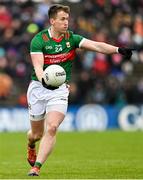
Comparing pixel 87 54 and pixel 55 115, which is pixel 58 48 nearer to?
pixel 55 115

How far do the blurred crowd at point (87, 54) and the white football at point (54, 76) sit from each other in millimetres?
14794

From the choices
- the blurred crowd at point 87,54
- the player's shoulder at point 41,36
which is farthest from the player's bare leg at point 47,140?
the blurred crowd at point 87,54

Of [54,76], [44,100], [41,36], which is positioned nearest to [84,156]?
[44,100]

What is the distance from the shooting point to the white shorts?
12.1 m

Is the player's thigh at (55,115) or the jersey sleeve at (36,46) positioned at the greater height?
the jersey sleeve at (36,46)

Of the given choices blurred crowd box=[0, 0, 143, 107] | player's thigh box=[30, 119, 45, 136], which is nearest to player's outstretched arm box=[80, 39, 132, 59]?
player's thigh box=[30, 119, 45, 136]

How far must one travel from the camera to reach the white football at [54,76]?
450 inches

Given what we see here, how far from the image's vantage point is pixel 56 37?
1227 centimetres

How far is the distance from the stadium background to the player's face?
14414 millimetres

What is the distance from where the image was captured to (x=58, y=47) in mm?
12242

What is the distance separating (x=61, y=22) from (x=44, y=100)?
134 cm

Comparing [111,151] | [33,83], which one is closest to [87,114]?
[111,151]

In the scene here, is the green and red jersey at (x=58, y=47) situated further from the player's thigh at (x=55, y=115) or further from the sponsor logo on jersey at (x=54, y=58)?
the player's thigh at (x=55, y=115)

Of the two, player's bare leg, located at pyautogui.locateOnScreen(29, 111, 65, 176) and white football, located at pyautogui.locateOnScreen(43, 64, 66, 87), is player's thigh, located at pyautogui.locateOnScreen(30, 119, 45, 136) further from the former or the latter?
white football, located at pyautogui.locateOnScreen(43, 64, 66, 87)
